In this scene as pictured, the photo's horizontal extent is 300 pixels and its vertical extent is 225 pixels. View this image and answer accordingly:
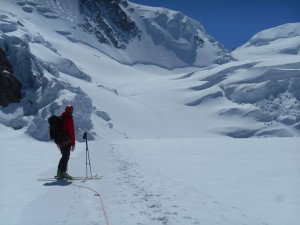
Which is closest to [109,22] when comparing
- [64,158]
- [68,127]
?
[68,127]

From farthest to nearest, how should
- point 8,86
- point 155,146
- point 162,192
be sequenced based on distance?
point 8,86 → point 155,146 → point 162,192

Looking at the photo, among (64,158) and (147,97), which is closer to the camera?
(64,158)

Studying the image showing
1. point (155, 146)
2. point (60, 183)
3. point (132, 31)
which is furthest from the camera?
point (132, 31)

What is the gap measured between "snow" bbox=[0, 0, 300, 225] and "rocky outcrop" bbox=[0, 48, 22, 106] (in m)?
0.71

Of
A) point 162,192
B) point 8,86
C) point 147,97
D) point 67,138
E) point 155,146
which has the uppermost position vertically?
point 147,97

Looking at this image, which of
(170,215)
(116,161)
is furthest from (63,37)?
(170,215)

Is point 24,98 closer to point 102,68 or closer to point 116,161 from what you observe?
point 116,161

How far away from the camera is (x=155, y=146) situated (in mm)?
17312

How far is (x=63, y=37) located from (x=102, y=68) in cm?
2373

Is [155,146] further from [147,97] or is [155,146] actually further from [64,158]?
[147,97]

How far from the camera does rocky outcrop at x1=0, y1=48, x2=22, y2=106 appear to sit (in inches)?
1187

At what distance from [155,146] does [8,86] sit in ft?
57.4

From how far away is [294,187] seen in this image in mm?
7508

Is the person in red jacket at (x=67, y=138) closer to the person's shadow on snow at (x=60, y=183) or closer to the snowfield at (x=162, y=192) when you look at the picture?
the person's shadow on snow at (x=60, y=183)
